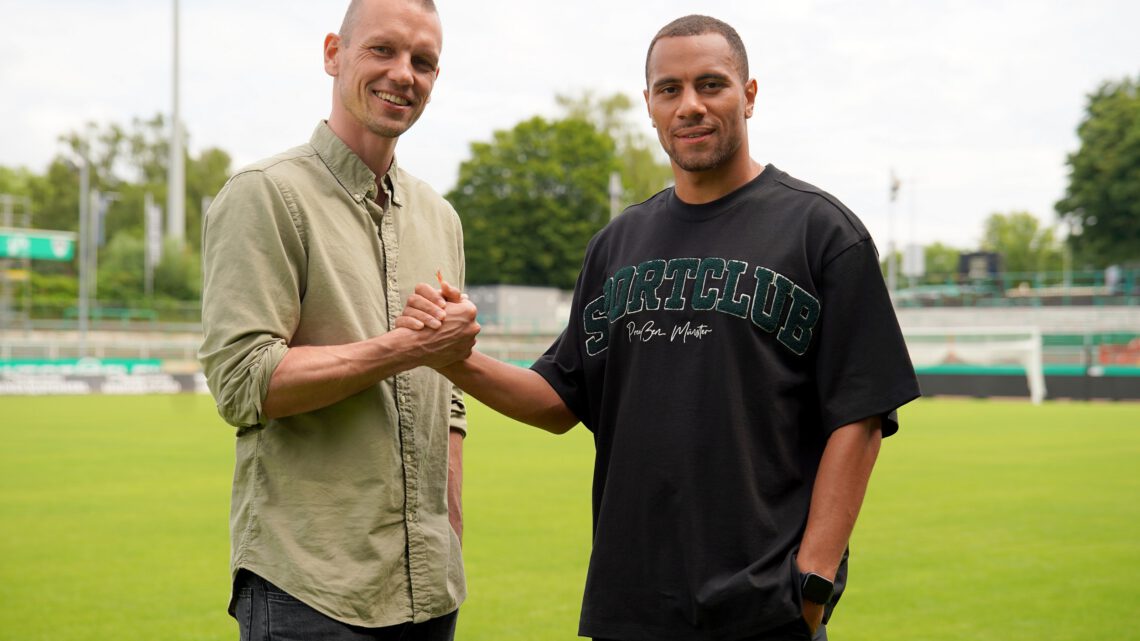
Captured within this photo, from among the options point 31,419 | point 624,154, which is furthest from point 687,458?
point 624,154

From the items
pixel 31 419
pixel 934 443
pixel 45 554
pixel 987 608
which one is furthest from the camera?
pixel 31 419

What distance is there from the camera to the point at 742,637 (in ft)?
9.34

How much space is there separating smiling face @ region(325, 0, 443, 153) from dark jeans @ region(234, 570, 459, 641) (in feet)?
3.88

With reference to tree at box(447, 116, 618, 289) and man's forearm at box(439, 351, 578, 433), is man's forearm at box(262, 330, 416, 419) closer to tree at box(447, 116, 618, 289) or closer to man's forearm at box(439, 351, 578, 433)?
man's forearm at box(439, 351, 578, 433)

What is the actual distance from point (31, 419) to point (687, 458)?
2355cm

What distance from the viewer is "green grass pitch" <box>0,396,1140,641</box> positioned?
7234 mm

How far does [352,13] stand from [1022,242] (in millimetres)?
114889

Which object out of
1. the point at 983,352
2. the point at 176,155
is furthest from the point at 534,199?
the point at 983,352

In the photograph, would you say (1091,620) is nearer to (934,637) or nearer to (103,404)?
(934,637)

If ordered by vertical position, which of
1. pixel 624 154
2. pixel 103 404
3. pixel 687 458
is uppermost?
pixel 624 154

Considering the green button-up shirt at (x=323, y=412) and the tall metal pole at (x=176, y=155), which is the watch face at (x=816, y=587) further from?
the tall metal pole at (x=176, y=155)

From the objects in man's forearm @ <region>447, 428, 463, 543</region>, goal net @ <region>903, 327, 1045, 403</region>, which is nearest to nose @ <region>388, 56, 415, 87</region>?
man's forearm @ <region>447, 428, 463, 543</region>

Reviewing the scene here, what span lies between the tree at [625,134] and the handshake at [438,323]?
77.0 metres

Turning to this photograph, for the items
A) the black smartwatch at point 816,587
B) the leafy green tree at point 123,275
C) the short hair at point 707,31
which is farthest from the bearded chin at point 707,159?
the leafy green tree at point 123,275
